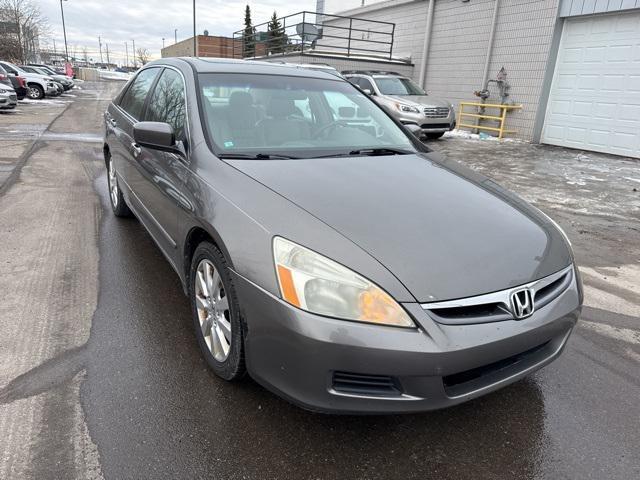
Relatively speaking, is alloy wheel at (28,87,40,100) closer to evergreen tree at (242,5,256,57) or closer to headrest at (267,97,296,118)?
evergreen tree at (242,5,256,57)

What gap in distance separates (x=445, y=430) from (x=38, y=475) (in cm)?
176

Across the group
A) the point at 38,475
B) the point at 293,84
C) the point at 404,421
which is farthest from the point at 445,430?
the point at 293,84

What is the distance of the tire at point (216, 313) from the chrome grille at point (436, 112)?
447 inches

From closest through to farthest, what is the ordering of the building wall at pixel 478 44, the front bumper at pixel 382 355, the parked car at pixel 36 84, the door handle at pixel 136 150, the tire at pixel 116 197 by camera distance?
the front bumper at pixel 382 355, the door handle at pixel 136 150, the tire at pixel 116 197, the building wall at pixel 478 44, the parked car at pixel 36 84

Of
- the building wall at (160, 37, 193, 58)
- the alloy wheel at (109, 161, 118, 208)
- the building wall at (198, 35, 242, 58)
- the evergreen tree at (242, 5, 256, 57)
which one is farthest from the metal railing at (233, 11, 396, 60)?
the building wall at (160, 37, 193, 58)

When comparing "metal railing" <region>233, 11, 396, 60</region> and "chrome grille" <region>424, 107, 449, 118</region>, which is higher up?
"metal railing" <region>233, 11, 396, 60</region>

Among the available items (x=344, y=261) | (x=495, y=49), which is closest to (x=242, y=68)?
(x=344, y=261)

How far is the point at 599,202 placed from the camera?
7117 mm

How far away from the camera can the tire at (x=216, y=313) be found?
226cm

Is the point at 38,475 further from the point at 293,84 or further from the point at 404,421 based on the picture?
the point at 293,84

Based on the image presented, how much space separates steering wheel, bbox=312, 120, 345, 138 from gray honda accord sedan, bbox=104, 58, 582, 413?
1.6 inches

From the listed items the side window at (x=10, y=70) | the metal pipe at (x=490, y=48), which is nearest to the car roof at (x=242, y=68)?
the metal pipe at (x=490, y=48)

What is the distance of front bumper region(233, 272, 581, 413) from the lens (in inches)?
71.1

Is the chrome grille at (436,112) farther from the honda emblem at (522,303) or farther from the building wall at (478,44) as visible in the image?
the honda emblem at (522,303)
